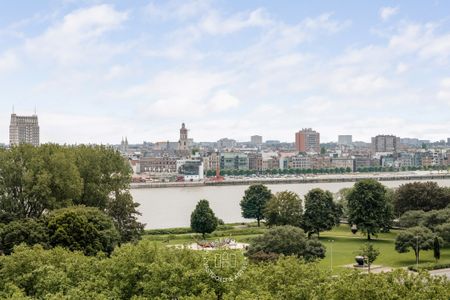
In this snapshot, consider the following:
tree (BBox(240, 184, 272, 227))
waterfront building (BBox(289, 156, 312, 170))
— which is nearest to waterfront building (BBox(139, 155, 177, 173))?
waterfront building (BBox(289, 156, 312, 170))

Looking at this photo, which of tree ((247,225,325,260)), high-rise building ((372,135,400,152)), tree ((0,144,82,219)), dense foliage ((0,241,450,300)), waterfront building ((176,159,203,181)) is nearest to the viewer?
dense foliage ((0,241,450,300))

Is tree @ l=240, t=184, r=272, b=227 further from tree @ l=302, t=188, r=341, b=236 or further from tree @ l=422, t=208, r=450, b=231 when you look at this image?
tree @ l=422, t=208, r=450, b=231

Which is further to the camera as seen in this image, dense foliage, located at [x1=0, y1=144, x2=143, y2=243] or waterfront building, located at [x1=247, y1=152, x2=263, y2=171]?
waterfront building, located at [x1=247, y1=152, x2=263, y2=171]

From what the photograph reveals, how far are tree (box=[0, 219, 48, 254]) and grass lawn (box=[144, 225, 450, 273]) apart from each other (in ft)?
12.5

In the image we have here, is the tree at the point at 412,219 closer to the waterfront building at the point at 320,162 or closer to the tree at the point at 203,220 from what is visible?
the tree at the point at 203,220

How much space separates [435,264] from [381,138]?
172008mm

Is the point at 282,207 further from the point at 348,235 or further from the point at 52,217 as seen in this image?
the point at 52,217

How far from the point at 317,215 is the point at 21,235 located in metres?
14.4

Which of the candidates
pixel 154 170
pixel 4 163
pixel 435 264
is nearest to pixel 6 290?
pixel 4 163

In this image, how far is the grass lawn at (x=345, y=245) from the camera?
23766 millimetres

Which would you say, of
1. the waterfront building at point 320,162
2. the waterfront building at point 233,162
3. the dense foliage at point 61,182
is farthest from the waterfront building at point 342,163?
the dense foliage at point 61,182

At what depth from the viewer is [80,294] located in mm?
12547

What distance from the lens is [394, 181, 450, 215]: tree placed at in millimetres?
32969

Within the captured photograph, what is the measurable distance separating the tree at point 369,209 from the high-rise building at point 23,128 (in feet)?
378
